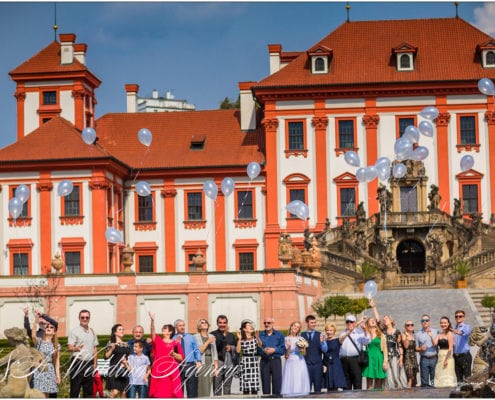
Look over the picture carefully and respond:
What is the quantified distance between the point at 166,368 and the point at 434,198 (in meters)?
36.8

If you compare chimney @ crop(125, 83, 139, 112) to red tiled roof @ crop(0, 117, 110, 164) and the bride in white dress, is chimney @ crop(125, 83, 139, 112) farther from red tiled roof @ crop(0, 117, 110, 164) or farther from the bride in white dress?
the bride in white dress

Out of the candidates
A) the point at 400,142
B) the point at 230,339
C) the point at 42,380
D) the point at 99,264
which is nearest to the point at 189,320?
the point at 400,142

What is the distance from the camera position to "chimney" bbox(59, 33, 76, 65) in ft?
203

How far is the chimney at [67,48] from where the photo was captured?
62.0 meters

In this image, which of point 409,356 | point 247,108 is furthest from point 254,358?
point 247,108

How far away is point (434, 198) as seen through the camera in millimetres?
54500

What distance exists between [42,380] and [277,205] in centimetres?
4022

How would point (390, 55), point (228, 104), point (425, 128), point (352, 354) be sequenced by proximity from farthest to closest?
point (228, 104) < point (390, 55) < point (425, 128) < point (352, 354)

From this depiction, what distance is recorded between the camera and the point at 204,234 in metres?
59.8

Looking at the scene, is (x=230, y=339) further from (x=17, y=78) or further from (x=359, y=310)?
(x=17, y=78)

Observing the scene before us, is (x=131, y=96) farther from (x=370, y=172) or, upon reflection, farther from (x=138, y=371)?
(x=138, y=371)

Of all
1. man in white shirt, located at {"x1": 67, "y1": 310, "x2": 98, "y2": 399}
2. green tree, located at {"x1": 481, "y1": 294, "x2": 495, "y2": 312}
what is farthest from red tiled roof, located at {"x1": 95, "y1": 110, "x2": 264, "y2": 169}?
man in white shirt, located at {"x1": 67, "y1": 310, "x2": 98, "y2": 399}

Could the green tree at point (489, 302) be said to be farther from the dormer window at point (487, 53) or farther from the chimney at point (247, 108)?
the chimney at point (247, 108)

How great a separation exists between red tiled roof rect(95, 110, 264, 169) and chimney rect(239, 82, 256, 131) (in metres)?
0.40
